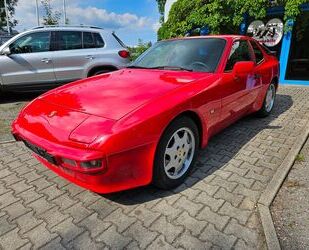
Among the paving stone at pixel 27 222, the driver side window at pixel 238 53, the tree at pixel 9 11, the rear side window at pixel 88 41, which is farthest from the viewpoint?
the tree at pixel 9 11

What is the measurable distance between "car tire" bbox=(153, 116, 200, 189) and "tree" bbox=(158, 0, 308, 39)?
727 cm

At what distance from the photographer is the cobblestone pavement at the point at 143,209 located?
2281 mm

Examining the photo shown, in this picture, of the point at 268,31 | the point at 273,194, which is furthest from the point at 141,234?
the point at 268,31

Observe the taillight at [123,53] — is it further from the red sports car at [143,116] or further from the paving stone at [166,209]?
the paving stone at [166,209]

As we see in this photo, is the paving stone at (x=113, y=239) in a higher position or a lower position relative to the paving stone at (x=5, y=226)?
higher

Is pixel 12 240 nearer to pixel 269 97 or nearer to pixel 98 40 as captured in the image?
pixel 269 97

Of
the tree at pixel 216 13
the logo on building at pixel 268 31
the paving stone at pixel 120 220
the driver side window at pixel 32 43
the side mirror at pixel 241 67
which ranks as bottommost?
the paving stone at pixel 120 220

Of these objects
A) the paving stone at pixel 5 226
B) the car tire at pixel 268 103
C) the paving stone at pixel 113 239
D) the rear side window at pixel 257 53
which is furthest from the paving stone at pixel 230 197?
the car tire at pixel 268 103

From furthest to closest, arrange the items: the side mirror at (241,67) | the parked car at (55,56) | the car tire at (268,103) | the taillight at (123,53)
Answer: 1. the taillight at (123,53)
2. the parked car at (55,56)
3. the car tire at (268,103)
4. the side mirror at (241,67)

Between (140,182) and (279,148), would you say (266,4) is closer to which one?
(279,148)

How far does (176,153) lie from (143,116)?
0.71m

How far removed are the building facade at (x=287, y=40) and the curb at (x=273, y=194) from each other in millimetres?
6228

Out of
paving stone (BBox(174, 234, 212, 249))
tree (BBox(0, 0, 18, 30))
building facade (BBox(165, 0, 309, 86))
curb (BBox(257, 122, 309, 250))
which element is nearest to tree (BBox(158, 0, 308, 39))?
building facade (BBox(165, 0, 309, 86))

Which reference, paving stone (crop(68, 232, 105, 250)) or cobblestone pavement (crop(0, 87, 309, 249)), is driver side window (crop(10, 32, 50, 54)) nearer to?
cobblestone pavement (crop(0, 87, 309, 249))
